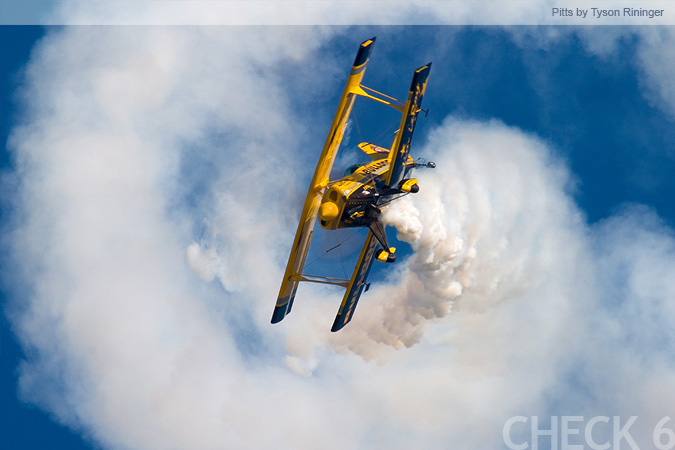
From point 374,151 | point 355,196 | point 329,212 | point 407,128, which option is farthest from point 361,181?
point 374,151

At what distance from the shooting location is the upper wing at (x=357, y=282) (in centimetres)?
4791

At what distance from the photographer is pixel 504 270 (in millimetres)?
57031

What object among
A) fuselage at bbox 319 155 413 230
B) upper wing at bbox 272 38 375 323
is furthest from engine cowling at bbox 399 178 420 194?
upper wing at bbox 272 38 375 323

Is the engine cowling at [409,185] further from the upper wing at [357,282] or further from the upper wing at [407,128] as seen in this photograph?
the upper wing at [357,282]

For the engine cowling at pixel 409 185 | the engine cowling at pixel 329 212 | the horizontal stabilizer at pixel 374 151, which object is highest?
the horizontal stabilizer at pixel 374 151

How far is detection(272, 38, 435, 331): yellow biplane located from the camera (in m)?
42.2

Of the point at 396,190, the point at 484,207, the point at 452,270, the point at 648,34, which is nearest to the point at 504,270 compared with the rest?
the point at 484,207

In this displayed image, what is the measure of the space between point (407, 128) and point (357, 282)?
9357 mm

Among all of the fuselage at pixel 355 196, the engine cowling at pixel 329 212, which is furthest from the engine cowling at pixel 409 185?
the engine cowling at pixel 329 212

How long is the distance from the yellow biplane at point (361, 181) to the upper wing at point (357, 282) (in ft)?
5.41

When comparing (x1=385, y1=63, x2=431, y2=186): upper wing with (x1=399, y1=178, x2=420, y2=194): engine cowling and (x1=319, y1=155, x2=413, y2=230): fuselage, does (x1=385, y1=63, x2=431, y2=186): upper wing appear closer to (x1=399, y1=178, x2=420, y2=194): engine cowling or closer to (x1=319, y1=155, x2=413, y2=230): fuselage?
(x1=399, y1=178, x2=420, y2=194): engine cowling

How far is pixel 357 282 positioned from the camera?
4856 centimetres

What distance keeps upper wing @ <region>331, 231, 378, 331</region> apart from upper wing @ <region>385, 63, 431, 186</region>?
15.9ft

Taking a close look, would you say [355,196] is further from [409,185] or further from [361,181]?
[409,185]
